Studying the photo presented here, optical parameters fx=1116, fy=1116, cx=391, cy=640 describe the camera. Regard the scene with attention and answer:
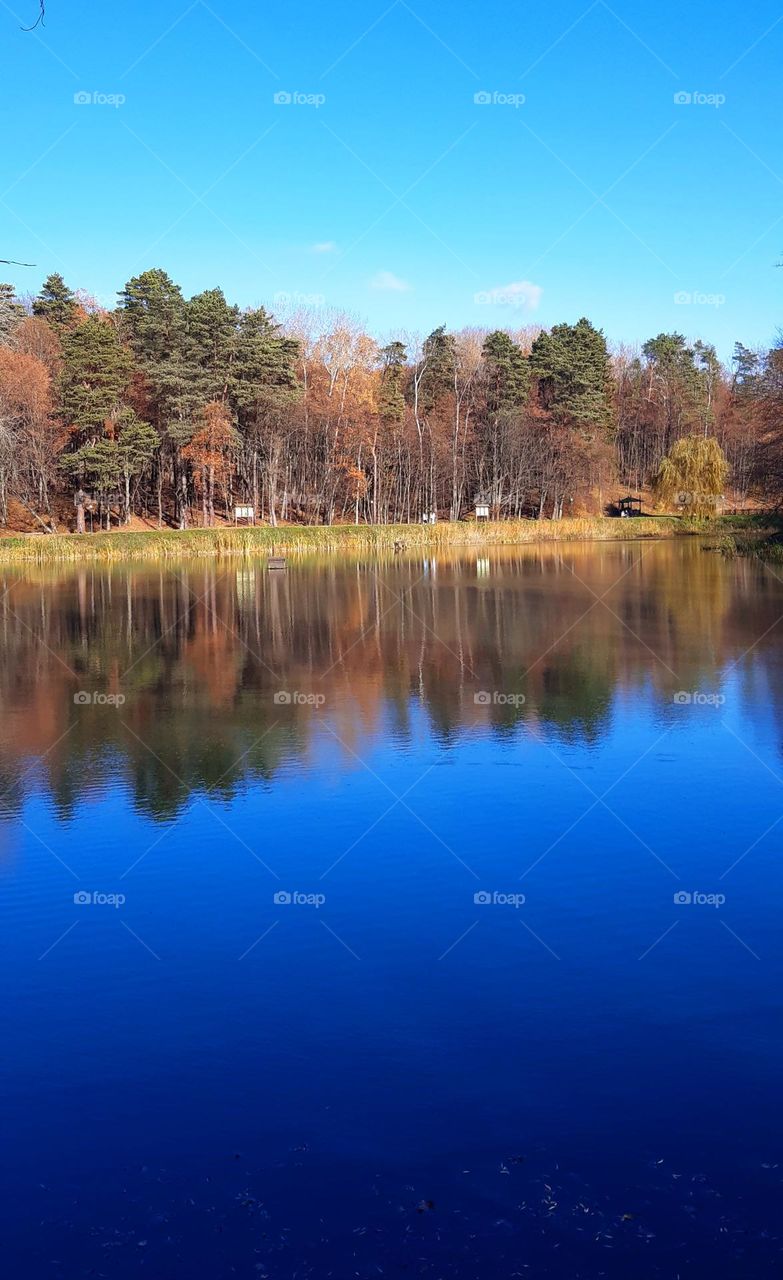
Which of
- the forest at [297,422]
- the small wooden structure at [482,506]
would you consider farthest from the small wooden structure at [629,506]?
the small wooden structure at [482,506]

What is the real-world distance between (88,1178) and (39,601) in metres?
28.5

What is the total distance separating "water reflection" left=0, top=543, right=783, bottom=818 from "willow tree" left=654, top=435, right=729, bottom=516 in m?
26.7

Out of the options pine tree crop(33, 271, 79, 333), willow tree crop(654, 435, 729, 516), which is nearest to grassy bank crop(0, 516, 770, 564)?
willow tree crop(654, 435, 729, 516)

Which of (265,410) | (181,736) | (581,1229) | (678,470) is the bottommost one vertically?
(581,1229)

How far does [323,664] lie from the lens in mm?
20688

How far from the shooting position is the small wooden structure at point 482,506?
220 ft

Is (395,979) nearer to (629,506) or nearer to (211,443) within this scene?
(211,443)

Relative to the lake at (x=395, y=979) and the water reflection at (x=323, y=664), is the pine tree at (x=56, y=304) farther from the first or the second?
the lake at (x=395, y=979)

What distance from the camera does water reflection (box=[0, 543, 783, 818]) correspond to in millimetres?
14234

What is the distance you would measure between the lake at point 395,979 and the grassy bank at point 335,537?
32.4m

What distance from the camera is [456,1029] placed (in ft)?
22.5

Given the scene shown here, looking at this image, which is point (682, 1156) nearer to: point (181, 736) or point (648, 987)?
point (648, 987)

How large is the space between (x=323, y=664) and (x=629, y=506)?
61.5m

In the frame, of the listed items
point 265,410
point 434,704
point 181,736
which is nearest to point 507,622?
point 434,704
